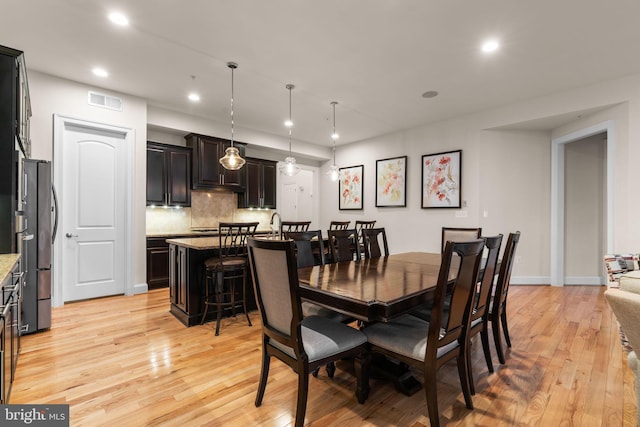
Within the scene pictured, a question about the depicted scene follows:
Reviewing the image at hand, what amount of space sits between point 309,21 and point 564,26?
2.28 metres

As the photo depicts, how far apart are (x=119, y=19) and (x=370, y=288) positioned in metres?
3.07

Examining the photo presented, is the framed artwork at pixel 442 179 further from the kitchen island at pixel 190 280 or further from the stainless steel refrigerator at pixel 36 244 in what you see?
the stainless steel refrigerator at pixel 36 244

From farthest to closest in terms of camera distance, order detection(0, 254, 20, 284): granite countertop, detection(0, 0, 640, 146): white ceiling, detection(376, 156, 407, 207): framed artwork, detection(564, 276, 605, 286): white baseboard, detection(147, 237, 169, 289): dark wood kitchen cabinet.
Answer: detection(376, 156, 407, 207): framed artwork < detection(564, 276, 605, 286): white baseboard < detection(147, 237, 169, 289): dark wood kitchen cabinet < detection(0, 0, 640, 146): white ceiling < detection(0, 254, 20, 284): granite countertop

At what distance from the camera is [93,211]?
13.2 ft

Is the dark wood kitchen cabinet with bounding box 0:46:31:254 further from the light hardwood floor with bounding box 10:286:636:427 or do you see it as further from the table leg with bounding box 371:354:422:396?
the table leg with bounding box 371:354:422:396

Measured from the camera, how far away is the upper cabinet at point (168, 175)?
4750 mm

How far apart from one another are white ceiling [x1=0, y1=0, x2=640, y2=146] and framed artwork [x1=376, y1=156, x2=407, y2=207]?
1658mm

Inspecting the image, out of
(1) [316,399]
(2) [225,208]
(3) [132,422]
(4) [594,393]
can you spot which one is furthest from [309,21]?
(2) [225,208]

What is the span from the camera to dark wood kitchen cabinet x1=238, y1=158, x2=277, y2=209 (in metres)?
6.05

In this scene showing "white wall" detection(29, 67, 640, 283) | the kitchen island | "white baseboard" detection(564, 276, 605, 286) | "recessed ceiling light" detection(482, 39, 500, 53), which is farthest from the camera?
"white baseboard" detection(564, 276, 605, 286)

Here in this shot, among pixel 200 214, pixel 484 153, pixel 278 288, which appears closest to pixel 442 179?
pixel 484 153

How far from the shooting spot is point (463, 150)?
515 centimetres

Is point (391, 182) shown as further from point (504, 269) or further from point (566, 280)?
point (504, 269)

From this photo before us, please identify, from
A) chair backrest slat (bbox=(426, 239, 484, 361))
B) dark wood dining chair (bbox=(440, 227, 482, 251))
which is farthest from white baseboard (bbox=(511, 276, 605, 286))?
chair backrest slat (bbox=(426, 239, 484, 361))
